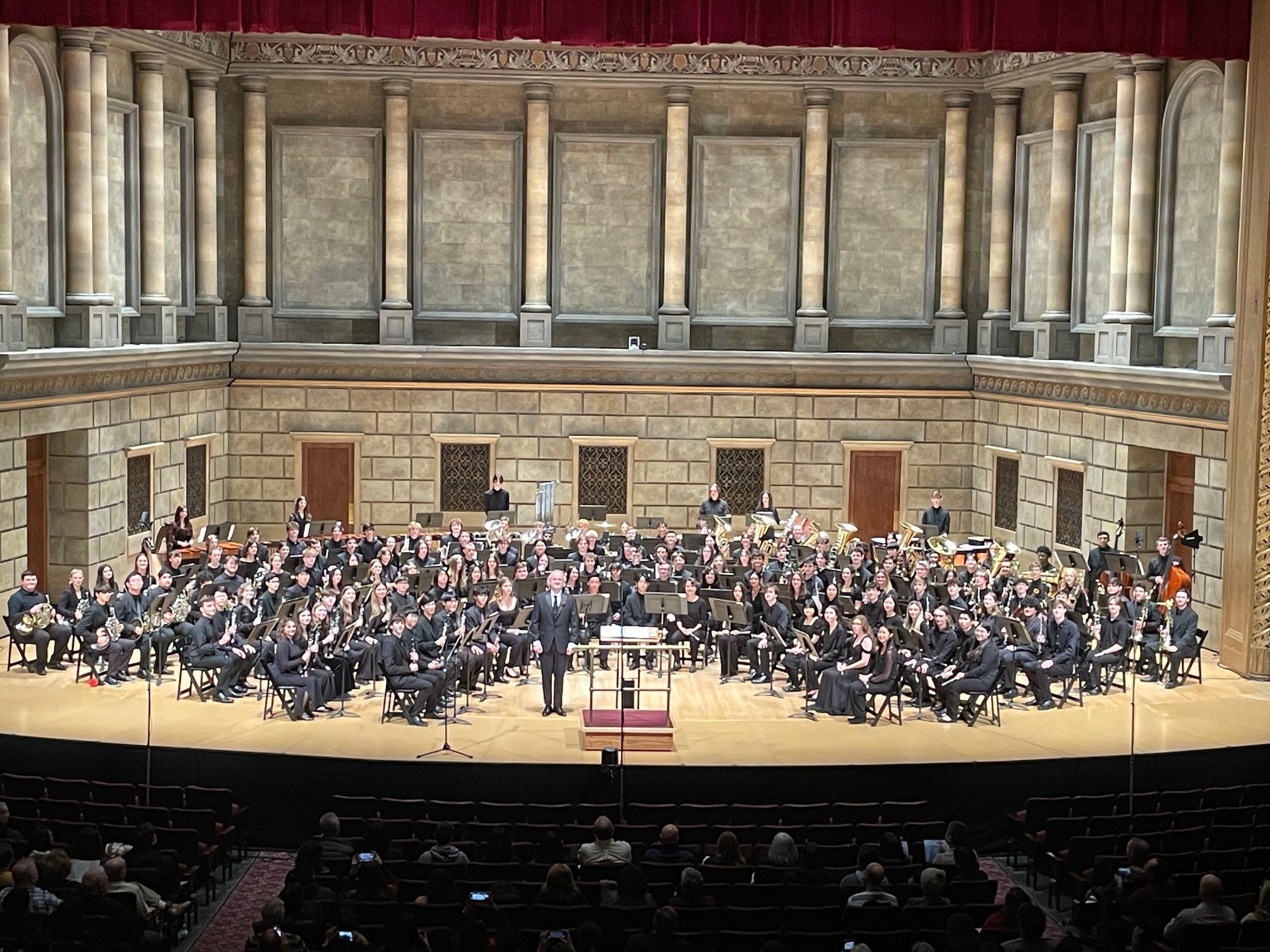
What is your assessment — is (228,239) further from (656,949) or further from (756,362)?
(656,949)

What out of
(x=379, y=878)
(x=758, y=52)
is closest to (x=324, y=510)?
(x=758, y=52)

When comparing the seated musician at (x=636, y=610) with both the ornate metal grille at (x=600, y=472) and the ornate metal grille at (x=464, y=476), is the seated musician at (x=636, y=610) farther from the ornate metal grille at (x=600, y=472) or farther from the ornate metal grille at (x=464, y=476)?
the ornate metal grille at (x=464, y=476)

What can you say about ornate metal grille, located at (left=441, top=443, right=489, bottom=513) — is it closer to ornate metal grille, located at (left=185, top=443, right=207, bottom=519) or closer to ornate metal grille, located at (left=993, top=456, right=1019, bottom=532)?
ornate metal grille, located at (left=185, top=443, right=207, bottom=519)

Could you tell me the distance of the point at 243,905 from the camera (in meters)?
14.1

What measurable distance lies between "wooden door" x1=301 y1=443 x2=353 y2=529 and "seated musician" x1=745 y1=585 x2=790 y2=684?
14.1m

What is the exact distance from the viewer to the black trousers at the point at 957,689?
19.8m

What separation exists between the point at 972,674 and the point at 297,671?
847 centimetres

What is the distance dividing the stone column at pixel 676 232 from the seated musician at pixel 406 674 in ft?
51.7

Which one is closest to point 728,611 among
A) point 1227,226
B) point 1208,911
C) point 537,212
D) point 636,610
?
point 636,610

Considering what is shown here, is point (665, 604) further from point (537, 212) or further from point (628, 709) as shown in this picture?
point (537, 212)

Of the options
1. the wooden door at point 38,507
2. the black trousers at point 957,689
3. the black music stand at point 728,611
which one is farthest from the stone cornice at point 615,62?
the black trousers at point 957,689

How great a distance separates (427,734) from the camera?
62.5 ft

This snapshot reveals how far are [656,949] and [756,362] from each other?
24065 mm

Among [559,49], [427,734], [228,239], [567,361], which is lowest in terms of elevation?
[427,734]
